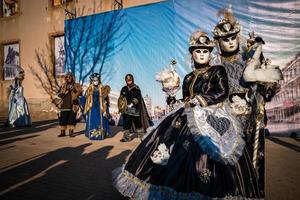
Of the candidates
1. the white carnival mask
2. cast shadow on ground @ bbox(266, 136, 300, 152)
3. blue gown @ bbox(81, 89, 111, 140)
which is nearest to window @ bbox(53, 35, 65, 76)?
blue gown @ bbox(81, 89, 111, 140)

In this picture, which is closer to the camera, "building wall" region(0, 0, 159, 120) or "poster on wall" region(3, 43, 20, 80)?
"building wall" region(0, 0, 159, 120)

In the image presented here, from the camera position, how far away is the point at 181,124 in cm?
348

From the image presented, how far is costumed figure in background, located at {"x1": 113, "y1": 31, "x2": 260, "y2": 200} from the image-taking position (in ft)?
9.77

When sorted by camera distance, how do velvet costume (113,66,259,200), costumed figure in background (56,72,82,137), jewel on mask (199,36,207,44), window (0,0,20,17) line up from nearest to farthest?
1. velvet costume (113,66,259,200)
2. jewel on mask (199,36,207,44)
3. costumed figure in background (56,72,82,137)
4. window (0,0,20,17)

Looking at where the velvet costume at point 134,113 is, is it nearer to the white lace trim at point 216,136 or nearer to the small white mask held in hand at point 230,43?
the small white mask held in hand at point 230,43

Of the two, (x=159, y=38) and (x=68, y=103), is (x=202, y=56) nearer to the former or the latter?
(x=68, y=103)

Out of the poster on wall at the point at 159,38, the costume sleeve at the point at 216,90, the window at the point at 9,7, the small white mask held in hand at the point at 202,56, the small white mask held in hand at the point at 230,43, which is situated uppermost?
the window at the point at 9,7

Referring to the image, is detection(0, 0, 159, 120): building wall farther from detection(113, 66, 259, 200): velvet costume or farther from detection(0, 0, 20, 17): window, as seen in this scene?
detection(113, 66, 259, 200): velvet costume

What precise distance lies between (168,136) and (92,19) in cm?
1193

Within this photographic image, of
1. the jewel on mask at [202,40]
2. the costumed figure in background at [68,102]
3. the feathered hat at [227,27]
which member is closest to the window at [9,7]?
the costumed figure in background at [68,102]

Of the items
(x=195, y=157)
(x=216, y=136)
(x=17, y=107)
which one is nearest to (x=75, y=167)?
(x=195, y=157)

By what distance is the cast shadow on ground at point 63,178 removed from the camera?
4.08 m

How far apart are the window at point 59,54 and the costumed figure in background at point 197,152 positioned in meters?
14.6

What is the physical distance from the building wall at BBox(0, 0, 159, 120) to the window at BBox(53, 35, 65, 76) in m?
0.45
